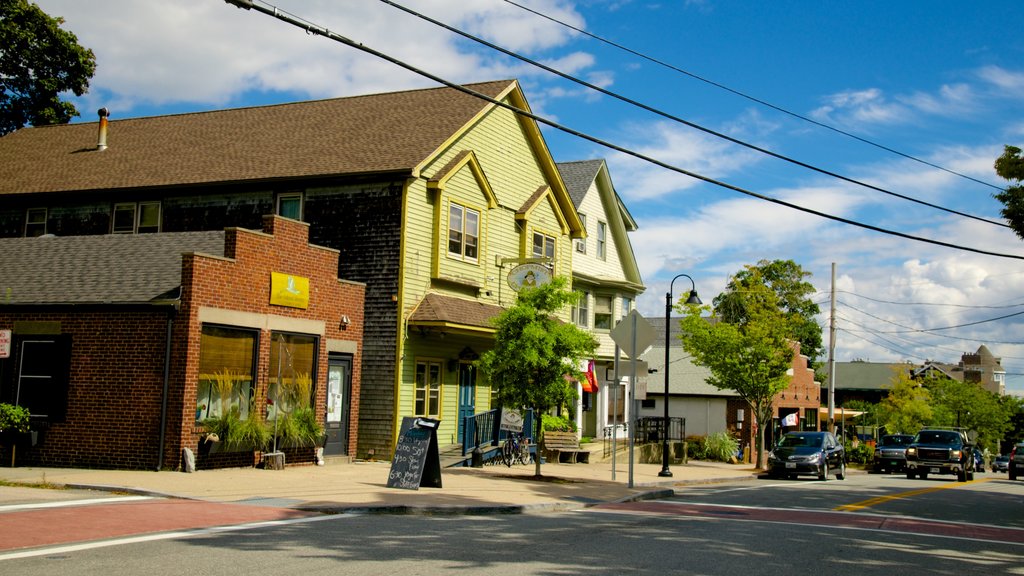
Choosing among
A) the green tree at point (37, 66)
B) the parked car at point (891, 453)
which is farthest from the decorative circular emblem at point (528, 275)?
the green tree at point (37, 66)

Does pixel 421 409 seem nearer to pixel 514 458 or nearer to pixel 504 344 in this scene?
pixel 514 458

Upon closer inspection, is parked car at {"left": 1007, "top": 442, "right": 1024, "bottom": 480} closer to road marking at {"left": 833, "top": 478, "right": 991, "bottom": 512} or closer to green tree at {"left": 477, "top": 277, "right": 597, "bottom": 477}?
road marking at {"left": 833, "top": 478, "right": 991, "bottom": 512}

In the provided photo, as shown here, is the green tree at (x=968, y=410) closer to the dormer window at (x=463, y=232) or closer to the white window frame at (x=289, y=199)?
the dormer window at (x=463, y=232)

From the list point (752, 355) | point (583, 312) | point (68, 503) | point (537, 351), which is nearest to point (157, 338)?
point (68, 503)

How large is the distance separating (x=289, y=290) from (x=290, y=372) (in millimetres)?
1860

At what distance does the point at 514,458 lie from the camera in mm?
26688

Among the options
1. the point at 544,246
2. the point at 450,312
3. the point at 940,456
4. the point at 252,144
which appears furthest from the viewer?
the point at 940,456

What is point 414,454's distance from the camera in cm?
1762

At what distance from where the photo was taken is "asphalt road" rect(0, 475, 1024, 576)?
9.65 meters

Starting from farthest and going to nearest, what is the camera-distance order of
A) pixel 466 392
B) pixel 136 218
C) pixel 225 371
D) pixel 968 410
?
pixel 968 410
pixel 466 392
pixel 136 218
pixel 225 371

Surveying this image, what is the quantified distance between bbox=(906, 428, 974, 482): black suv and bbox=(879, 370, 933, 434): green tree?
29.2 meters

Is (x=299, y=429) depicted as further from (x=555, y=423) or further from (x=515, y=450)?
(x=555, y=423)

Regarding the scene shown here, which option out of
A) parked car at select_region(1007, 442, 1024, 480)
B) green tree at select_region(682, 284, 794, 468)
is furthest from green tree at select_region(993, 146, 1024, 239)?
parked car at select_region(1007, 442, 1024, 480)

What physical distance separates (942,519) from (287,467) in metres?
13.2
